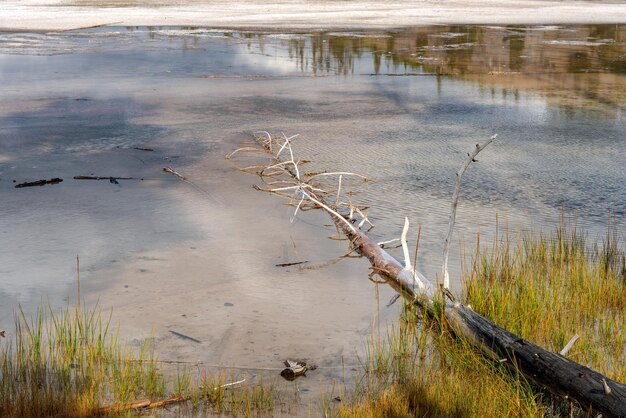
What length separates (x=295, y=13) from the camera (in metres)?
28.5

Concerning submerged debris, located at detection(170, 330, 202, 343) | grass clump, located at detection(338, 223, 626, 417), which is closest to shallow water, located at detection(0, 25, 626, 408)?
submerged debris, located at detection(170, 330, 202, 343)

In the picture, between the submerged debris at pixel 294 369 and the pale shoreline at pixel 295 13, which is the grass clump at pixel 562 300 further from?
the pale shoreline at pixel 295 13

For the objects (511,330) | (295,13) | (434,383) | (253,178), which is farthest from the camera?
(295,13)

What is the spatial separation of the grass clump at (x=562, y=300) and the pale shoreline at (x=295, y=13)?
17917 mm

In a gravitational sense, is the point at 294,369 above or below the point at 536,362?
below

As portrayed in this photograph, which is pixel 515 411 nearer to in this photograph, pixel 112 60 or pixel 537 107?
pixel 537 107

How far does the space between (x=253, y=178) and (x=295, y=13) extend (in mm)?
21520

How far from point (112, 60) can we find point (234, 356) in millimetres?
12805

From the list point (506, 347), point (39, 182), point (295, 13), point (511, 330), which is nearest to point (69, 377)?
point (506, 347)

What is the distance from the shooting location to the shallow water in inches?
196

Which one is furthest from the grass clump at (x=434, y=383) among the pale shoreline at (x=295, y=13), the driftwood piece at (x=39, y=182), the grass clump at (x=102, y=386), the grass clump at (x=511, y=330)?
the pale shoreline at (x=295, y=13)

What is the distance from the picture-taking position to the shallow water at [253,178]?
4988 millimetres

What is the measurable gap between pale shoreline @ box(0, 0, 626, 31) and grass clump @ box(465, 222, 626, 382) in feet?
58.8

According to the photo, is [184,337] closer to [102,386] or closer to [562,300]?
[102,386]
